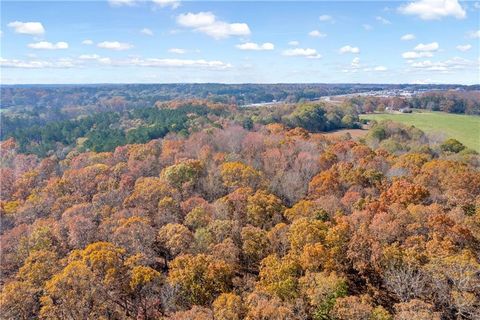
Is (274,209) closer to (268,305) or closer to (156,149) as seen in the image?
(268,305)

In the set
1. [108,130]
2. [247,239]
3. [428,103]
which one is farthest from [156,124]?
[428,103]

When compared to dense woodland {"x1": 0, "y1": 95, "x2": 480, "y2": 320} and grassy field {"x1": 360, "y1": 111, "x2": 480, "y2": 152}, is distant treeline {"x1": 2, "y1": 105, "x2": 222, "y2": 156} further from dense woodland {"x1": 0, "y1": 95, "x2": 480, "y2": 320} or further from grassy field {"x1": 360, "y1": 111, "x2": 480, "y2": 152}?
grassy field {"x1": 360, "y1": 111, "x2": 480, "y2": 152}

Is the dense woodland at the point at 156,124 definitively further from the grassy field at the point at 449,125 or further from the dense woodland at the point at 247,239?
the dense woodland at the point at 247,239

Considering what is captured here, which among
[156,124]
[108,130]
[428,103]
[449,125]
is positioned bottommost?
[108,130]

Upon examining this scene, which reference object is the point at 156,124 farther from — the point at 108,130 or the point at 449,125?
the point at 449,125

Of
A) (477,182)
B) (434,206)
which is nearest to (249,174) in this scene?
(434,206)

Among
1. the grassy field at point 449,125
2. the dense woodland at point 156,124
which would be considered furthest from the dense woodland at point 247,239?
the grassy field at point 449,125
